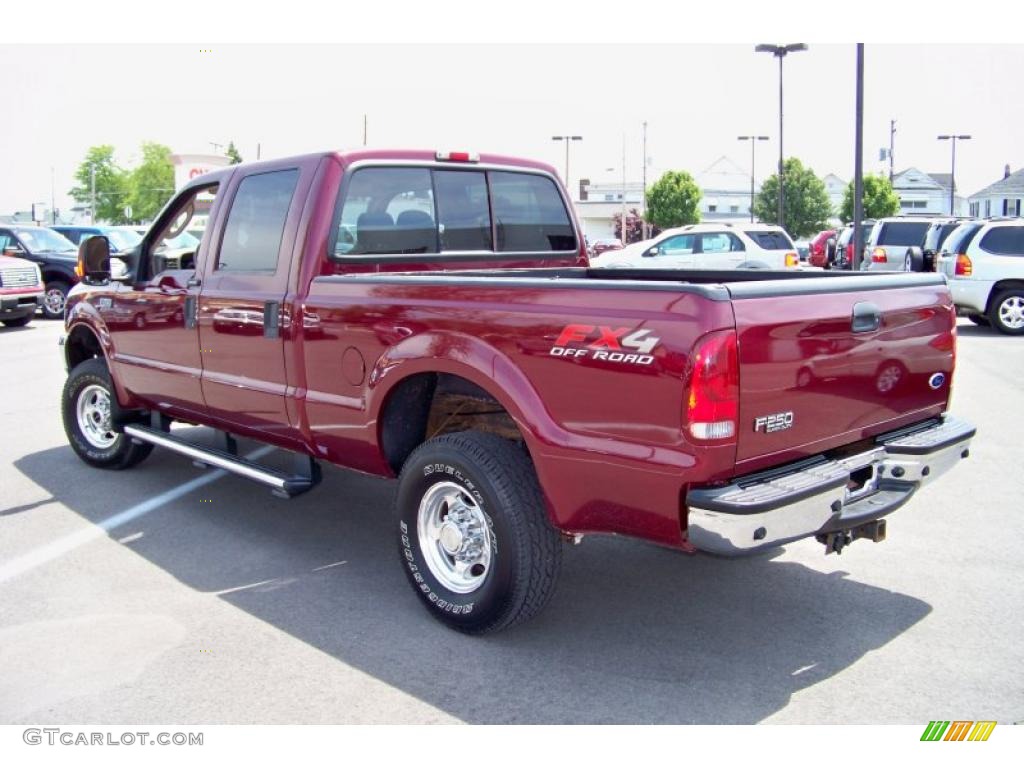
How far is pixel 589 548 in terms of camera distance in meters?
5.34

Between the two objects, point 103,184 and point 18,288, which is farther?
point 103,184

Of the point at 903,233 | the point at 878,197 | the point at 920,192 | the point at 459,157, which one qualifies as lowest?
the point at 903,233

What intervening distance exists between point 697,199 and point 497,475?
8619 cm

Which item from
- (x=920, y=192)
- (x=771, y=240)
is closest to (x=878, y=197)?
(x=920, y=192)

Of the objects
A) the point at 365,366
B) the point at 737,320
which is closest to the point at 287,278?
the point at 365,366

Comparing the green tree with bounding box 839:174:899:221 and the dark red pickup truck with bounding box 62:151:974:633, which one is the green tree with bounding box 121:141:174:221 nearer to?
the green tree with bounding box 839:174:899:221

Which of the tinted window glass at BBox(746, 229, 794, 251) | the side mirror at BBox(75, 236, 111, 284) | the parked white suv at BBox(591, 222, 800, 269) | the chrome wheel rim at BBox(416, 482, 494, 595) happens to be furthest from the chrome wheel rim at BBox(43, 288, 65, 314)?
the chrome wheel rim at BBox(416, 482, 494, 595)

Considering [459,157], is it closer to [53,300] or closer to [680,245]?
[53,300]

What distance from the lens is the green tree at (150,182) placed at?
11125 cm

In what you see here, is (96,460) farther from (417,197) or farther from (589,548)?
(589,548)

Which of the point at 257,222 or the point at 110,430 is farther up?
the point at 257,222

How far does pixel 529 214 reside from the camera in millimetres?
5961

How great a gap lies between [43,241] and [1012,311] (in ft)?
60.4

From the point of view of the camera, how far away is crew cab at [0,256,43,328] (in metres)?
17.3
